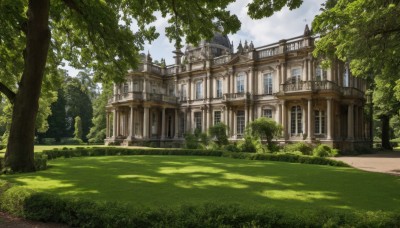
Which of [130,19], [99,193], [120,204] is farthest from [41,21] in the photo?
[120,204]

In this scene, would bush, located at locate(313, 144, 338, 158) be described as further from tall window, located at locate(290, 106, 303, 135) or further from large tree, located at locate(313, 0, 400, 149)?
large tree, located at locate(313, 0, 400, 149)

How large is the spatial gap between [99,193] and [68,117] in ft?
194

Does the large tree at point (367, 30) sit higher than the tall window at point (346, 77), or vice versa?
the tall window at point (346, 77)

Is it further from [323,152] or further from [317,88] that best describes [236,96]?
[323,152]

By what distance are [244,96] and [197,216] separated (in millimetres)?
27486

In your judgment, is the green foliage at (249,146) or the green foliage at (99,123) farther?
the green foliage at (99,123)

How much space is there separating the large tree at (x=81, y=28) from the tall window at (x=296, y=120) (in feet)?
59.5

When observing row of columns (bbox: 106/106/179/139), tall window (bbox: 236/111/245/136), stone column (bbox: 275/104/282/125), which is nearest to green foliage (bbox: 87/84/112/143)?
row of columns (bbox: 106/106/179/139)

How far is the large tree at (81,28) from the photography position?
37.7ft

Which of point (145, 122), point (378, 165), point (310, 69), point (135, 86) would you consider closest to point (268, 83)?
point (310, 69)

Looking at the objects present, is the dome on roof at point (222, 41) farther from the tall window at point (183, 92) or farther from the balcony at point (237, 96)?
the balcony at point (237, 96)

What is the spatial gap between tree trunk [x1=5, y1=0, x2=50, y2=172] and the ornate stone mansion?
2078 cm

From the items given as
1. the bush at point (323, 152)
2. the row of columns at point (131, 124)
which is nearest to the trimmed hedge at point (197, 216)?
the bush at point (323, 152)

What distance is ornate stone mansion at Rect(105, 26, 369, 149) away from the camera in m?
27.6
